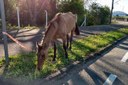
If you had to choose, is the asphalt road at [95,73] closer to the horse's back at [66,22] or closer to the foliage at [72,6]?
the horse's back at [66,22]

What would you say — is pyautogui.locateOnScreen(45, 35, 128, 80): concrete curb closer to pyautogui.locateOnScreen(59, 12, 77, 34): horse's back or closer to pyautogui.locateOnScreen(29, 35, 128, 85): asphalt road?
pyautogui.locateOnScreen(29, 35, 128, 85): asphalt road

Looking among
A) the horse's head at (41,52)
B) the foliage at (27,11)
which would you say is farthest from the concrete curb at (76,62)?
the foliage at (27,11)

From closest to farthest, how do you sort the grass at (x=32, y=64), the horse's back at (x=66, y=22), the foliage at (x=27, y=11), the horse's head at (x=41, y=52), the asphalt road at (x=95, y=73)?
the horse's head at (x=41, y=52) < the asphalt road at (x=95, y=73) < the grass at (x=32, y=64) < the horse's back at (x=66, y=22) < the foliage at (x=27, y=11)

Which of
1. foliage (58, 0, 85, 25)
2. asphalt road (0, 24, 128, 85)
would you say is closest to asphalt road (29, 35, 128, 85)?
asphalt road (0, 24, 128, 85)

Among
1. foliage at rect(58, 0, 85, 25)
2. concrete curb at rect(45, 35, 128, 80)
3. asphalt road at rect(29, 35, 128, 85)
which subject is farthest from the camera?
foliage at rect(58, 0, 85, 25)

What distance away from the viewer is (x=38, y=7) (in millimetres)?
21766

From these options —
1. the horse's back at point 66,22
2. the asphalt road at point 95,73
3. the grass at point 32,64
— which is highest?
the horse's back at point 66,22

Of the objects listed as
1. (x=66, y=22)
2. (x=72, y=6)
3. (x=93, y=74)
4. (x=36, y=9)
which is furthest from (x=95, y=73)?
(x=72, y=6)

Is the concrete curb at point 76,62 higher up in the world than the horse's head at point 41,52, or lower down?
lower down

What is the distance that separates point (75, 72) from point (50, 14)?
16309 millimetres

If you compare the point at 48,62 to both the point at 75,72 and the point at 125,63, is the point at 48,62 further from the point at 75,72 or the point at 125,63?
the point at 125,63

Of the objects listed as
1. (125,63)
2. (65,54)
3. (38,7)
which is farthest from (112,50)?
(38,7)

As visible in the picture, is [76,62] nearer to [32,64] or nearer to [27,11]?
[32,64]

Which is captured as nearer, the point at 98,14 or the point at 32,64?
the point at 32,64
